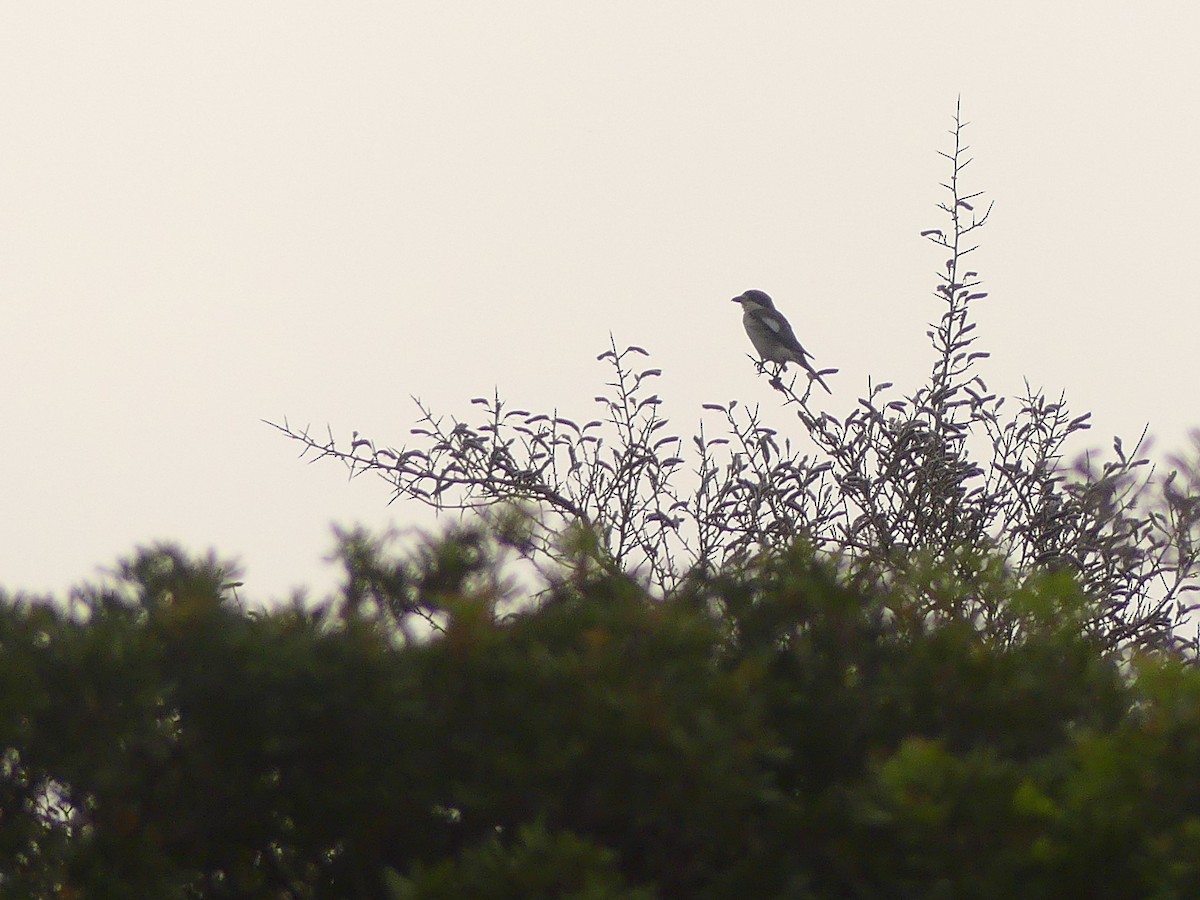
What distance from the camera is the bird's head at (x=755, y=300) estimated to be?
1393cm

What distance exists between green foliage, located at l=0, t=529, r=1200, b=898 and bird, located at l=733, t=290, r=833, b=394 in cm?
931

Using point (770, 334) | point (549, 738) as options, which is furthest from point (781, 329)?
point (549, 738)

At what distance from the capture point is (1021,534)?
298 inches

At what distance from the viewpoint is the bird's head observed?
45.7 feet

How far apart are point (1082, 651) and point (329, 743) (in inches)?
76.2

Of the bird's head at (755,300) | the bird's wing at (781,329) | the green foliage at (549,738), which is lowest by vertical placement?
the green foliage at (549,738)

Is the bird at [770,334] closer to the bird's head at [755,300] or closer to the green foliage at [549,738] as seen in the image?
the bird's head at [755,300]

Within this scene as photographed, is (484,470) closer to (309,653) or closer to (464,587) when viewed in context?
(464,587)

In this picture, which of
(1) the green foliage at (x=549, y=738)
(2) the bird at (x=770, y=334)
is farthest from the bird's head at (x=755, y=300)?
(1) the green foliage at (x=549, y=738)

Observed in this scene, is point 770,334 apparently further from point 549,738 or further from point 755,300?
point 549,738

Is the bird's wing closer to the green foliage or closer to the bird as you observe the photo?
the bird

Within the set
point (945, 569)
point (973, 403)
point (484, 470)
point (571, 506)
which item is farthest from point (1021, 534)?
point (945, 569)

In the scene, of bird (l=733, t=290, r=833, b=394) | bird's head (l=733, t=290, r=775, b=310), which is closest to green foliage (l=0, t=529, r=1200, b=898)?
bird (l=733, t=290, r=833, b=394)

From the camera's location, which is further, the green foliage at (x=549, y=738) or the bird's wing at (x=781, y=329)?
the bird's wing at (x=781, y=329)
